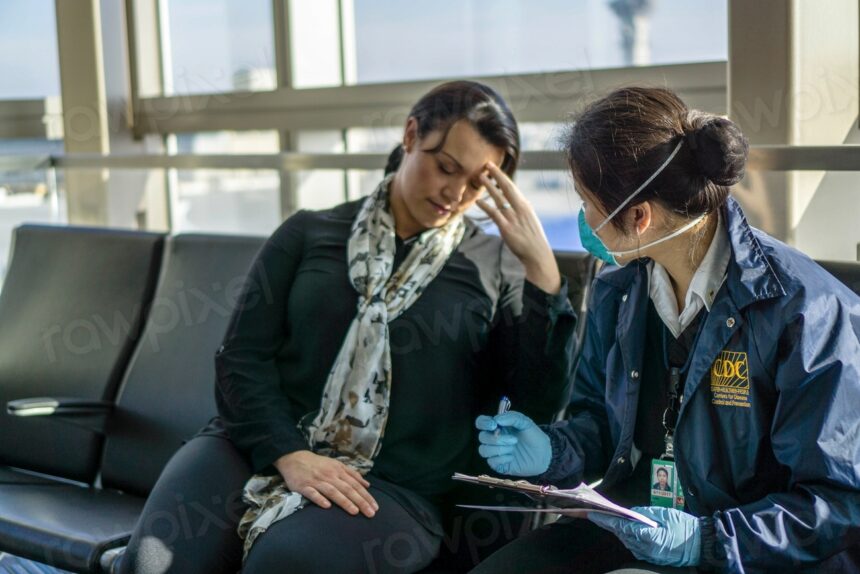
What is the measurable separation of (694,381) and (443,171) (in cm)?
80

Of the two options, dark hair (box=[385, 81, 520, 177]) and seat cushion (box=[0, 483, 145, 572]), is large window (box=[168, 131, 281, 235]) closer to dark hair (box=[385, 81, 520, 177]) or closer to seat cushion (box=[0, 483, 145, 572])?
seat cushion (box=[0, 483, 145, 572])

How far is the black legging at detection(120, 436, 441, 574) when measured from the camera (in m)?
1.81

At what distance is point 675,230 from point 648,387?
0.30 metres

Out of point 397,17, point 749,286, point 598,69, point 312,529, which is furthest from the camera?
point 397,17

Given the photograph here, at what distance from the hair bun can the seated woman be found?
57 cm

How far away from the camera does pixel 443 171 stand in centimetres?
213

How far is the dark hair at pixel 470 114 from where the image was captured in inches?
83.0

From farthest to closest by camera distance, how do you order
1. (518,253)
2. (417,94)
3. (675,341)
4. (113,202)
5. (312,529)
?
(113,202) < (417,94) < (518,253) < (312,529) < (675,341)

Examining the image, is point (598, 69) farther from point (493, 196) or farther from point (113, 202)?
point (113, 202)

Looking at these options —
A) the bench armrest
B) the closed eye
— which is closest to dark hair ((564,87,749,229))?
the closed eye

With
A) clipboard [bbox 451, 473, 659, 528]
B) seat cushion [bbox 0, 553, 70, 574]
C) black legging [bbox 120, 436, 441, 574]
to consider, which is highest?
→ clipboard [bbox 451, 473, 659, 528]

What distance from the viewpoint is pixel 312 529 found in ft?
6.05

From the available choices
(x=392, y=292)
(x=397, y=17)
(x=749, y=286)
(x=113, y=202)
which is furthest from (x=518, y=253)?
(x=113, y=202)

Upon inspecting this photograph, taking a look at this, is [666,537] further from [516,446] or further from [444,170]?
[444,170]
